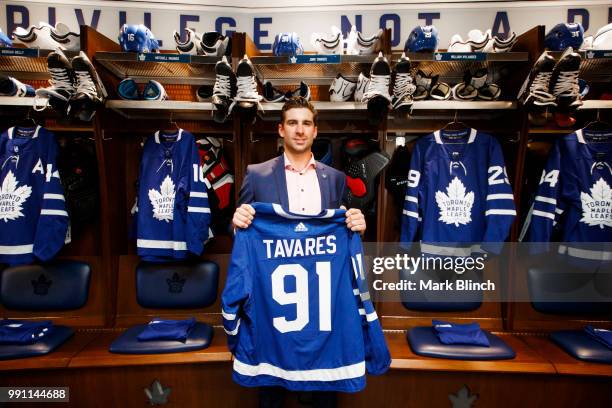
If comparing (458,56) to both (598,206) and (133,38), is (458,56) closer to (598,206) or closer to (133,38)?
(598,206)

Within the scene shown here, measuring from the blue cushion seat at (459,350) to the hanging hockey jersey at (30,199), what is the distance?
6.93ft

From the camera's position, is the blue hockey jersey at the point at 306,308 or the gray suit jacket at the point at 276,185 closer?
the blue hockey jersey at the point at 306,308

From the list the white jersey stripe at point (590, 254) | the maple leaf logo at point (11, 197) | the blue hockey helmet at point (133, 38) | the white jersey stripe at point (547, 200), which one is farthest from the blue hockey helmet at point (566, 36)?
the maple leaf logo at point (11, 197)

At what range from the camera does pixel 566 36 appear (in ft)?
5.69

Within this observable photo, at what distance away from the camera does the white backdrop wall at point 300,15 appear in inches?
87.7

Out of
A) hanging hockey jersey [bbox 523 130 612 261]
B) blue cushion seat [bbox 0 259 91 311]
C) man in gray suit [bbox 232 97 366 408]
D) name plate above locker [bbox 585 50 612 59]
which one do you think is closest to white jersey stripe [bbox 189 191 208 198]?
man in gray suit [bbox 232 97 366 408]

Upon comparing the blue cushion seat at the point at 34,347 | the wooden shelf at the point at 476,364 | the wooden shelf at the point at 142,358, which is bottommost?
the wooden shelf at the point at 476,364

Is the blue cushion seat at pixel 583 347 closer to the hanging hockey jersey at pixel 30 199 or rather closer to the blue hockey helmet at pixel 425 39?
the blue hockey helmet at pixel 425 39

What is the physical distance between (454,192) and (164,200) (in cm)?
169

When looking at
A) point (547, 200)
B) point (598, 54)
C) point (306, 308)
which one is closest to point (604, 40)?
point (598, 54)

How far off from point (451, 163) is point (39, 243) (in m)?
2.41

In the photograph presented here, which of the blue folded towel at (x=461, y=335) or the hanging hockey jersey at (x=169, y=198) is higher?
the hanging hockey jersey at (x=169, y=198)

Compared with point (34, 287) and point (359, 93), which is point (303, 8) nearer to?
point (359, 93)

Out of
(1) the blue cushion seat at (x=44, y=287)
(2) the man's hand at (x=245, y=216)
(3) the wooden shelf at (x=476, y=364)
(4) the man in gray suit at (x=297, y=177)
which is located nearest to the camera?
(2) the man's hand at (x=245, y=216)
